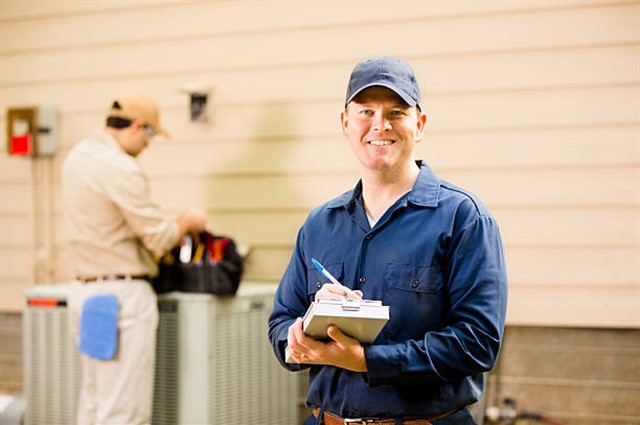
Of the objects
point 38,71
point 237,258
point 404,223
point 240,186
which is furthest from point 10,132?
point 404,223

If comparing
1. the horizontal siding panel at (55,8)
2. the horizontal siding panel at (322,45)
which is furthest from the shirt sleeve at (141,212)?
the horizontal siding panel at (55,8)

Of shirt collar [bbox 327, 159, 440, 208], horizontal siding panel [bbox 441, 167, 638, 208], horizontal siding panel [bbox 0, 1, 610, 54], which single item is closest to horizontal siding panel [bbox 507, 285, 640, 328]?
horizontal siding panel [bbox 441, 167, 638, 208]

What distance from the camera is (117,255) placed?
348cm

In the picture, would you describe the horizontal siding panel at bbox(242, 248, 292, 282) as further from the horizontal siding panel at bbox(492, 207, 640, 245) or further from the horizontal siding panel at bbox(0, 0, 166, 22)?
the horizontal siding panel at bbox(0, 0, 166, 22)

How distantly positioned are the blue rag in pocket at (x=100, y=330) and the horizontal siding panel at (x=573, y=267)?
1958 mm

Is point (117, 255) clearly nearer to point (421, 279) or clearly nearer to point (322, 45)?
point (322, 45)

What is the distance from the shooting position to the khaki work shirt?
3445mm

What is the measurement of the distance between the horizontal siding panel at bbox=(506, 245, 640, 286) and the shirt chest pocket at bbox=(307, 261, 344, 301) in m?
1.89

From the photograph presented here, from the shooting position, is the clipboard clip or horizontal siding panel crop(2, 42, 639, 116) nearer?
the clipboard clip

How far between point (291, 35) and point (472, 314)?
2.64 m

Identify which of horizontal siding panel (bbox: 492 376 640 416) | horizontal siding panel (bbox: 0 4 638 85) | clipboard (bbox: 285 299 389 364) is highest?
horizontal siding panel (bbox: 0 4 638 85)

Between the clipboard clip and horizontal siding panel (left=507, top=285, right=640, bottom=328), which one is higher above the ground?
the clipboard clip

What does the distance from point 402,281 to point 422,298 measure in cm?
6

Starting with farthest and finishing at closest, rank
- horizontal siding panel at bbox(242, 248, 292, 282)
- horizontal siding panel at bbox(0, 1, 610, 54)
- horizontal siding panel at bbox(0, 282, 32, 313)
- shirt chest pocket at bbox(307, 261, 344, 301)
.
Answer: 1. horizontal siding panel at bbox(0, 282, 32, 313)
2. horizontal siding panel at bbox(242, 248, 292, 282)
3. horizontal siding panel at bbox(0, 1, 610, 54)
4. shirt chest pocket at bbox(307, 261, 344, 301)
